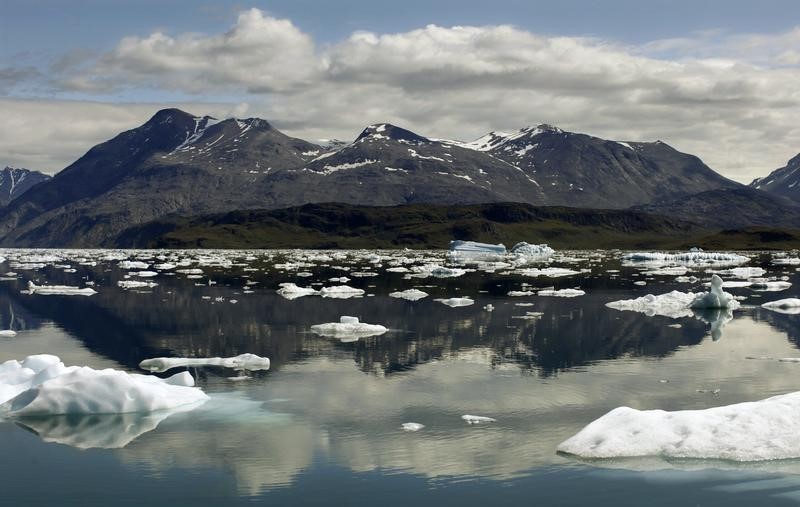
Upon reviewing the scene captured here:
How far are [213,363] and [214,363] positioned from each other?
0.15ft

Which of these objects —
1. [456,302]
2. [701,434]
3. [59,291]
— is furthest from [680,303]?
[59,291]

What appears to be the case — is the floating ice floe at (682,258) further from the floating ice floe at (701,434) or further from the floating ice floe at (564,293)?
the floating ice floe at (701,434)

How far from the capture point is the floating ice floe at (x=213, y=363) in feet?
97.3

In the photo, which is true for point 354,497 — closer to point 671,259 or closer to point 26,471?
point 26,471

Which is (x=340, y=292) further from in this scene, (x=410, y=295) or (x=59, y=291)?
(x=59, y=291)

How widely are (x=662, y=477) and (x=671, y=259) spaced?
12165 cm

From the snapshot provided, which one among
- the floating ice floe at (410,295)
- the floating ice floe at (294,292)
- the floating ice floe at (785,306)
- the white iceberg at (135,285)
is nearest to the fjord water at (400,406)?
the floating ice floe at (785,306)

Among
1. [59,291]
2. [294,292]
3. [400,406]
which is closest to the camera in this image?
[400,406]

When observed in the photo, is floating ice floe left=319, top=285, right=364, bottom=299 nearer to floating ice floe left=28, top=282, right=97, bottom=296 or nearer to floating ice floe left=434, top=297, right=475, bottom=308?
floating ice floe left=434, top=297, right=475, bottom=308

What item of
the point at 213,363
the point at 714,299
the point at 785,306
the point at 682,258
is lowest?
the point at 213,363

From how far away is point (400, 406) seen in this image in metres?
23.2

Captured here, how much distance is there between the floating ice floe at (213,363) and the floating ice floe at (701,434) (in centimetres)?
1481

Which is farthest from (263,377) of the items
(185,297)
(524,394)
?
(185,297)

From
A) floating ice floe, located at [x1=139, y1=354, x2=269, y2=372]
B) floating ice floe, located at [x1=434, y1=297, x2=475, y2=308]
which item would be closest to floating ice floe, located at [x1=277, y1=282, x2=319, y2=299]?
floating ice floe, located at [x1=434, y1=297, x2=475, y2=308]
